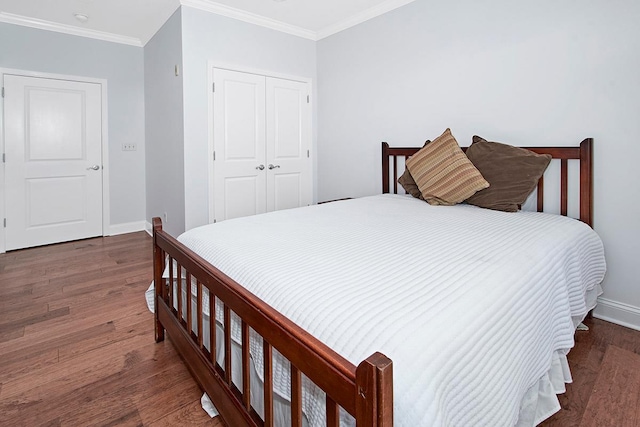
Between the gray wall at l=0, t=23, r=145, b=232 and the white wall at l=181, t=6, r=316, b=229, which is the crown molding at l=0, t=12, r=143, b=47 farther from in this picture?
the white wall at l=181, t=6, r=316, b=229

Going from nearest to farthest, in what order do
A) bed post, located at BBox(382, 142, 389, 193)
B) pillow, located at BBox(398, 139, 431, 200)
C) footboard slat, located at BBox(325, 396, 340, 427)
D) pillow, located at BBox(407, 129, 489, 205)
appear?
footboard slat, located at BBox(325, 396, 340, 427)
pillow, located at BBox(407, 129, 489, 205)
pillow, located at BBox(398, 139, 431, 200)
bed post, located at BBox(382, 142, 389, 193)

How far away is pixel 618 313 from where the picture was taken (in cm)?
231

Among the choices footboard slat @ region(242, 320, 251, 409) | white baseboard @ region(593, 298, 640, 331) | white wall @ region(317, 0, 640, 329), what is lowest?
white baseboard @ region(593, 298, 640, 331)

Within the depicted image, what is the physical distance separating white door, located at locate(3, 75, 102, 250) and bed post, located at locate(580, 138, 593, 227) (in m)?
4.84

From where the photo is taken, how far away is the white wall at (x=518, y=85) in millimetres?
2203

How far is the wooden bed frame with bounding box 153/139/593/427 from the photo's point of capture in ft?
2.19

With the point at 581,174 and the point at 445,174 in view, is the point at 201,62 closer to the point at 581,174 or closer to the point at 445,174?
the point at 445,174

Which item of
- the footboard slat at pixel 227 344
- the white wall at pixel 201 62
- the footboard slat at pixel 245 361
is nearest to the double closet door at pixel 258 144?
the white wall at pixel 201 62

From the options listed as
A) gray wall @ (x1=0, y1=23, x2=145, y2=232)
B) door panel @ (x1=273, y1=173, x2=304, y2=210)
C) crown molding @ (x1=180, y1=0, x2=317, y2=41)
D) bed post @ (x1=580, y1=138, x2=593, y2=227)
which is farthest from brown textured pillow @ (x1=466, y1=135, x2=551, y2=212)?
gray wall @ (x1=0, y1=23, x2=145, y2=232)

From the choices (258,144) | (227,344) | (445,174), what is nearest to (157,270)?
(227,344)

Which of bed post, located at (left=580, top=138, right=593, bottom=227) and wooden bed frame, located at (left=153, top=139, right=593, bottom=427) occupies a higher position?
bed post, located at (left=580, top=138, right=593, bottom=227)

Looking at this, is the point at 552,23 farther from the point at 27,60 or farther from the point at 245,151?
the point at 27,60

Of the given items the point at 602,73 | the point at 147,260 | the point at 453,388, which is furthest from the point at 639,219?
the point at 147,260

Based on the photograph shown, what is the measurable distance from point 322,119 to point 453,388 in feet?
12.5
